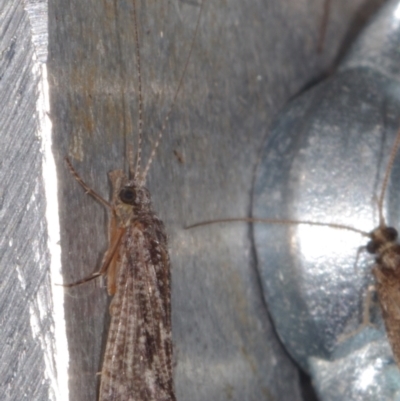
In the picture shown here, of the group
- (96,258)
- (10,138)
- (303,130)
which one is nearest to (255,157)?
(303,130)

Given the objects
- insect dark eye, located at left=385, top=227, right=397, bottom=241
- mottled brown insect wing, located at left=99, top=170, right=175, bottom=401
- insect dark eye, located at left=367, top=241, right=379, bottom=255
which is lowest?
mottled brown insect wing, located at left=99, top=170, right=175, bottom=401

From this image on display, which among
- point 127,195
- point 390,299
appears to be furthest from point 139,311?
point 390,299

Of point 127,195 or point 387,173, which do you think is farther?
point 387,173

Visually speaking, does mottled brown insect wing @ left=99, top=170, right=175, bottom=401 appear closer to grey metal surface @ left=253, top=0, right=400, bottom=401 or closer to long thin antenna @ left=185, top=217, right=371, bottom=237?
long thin antenna @ left=185, top=217, right=371, bottom=237

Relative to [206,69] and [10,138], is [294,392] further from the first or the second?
[10,138]

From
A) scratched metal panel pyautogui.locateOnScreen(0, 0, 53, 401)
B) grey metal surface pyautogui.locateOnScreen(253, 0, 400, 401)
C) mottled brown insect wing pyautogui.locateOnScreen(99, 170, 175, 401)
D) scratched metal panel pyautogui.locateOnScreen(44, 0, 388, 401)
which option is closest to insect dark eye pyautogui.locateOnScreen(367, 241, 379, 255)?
grey metal surface pyautogui.locateOnScreen(253, 0, 400, 401)

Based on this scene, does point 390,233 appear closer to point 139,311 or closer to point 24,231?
point 139,311
